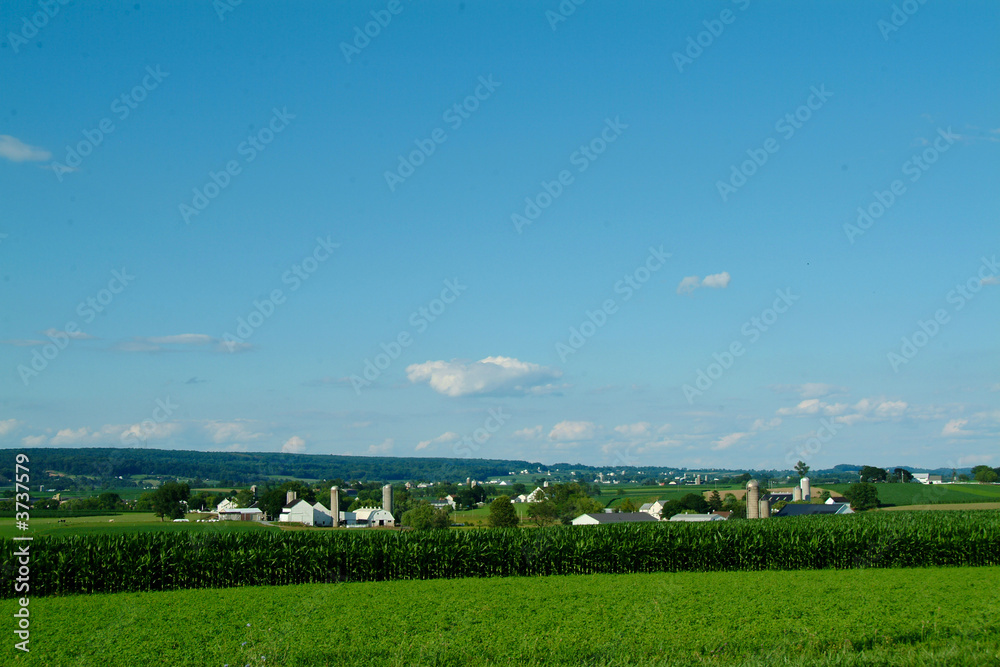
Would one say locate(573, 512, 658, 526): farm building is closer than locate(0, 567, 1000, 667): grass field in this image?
No

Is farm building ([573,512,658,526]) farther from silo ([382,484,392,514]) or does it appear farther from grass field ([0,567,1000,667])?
grass field ([0,567,1000,667])

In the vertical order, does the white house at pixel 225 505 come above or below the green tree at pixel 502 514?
below

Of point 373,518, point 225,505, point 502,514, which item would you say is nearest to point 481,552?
point 502,514

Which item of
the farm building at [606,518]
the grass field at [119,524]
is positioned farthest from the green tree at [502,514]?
the grass field at [119,524]

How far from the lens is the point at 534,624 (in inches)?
636

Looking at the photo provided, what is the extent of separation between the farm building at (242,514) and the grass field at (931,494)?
228ft

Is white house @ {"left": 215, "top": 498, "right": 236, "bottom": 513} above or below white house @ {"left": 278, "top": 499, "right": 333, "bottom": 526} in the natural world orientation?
below

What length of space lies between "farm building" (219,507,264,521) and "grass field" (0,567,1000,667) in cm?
6510

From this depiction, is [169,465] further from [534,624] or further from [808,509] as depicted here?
[534,624]

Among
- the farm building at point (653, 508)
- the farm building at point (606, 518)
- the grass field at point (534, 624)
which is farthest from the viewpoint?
the farm building at point (653, 508)

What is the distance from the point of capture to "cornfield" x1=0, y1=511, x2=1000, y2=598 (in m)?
22.6

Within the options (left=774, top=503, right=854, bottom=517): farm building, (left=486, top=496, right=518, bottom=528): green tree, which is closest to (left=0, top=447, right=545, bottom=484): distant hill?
(left=486, top=496, right=518, bottom=528): green tree

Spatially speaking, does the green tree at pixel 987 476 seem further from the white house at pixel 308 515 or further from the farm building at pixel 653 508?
the white house at pixel 308 515

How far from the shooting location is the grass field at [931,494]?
88.1m
